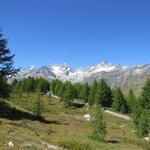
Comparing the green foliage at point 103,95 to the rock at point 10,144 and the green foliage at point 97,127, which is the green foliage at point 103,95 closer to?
the green foliage at point 97,127

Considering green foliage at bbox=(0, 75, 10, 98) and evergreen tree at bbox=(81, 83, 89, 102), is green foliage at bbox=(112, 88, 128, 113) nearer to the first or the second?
evergreen tree at bbox=(81, 83, 89, 102)

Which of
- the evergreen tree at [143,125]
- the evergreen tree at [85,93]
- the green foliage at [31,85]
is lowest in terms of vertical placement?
the evergreen tree at [143,125]

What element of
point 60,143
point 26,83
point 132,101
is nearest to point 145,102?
point 132,101

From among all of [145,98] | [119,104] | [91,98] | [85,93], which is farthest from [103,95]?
[145,98]

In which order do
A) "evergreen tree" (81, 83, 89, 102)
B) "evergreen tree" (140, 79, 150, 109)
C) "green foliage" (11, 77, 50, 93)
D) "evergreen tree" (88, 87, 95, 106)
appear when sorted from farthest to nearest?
1. "green foliage" (11, 77, 50, 93)
2. "evergreen tree" (81, 83, 89, 102)
3. "evergreen tree" (88, 87, 95, 106)
4. "evergreen tree" (140, 79, 150, 109)

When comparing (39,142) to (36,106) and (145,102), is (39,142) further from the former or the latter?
(145,102)

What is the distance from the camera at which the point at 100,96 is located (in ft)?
435

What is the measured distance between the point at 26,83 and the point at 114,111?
56.8 m

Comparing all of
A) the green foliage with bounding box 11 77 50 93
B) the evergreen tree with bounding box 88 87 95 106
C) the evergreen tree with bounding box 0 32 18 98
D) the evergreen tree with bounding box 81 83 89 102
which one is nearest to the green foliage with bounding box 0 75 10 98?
the evergreen tree with bounding box 0 32 18 98

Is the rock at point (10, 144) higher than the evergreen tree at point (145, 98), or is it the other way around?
the evergreen tree at point (145, 98)

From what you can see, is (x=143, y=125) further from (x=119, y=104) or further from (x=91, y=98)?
(x=91, y=98)

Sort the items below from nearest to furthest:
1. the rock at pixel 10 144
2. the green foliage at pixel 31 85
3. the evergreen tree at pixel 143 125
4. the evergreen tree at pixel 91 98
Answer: the rock at pixel 10 144 → the evergreen tree at pixel 143 125 → the evergreen tree at pixel 91 98 → the green foliage at pixel 31 85

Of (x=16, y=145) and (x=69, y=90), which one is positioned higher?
(x=69, y=90)

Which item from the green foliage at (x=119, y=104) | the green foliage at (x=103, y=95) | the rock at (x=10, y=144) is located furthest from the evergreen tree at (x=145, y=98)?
the rock at (x=10, y=144)
